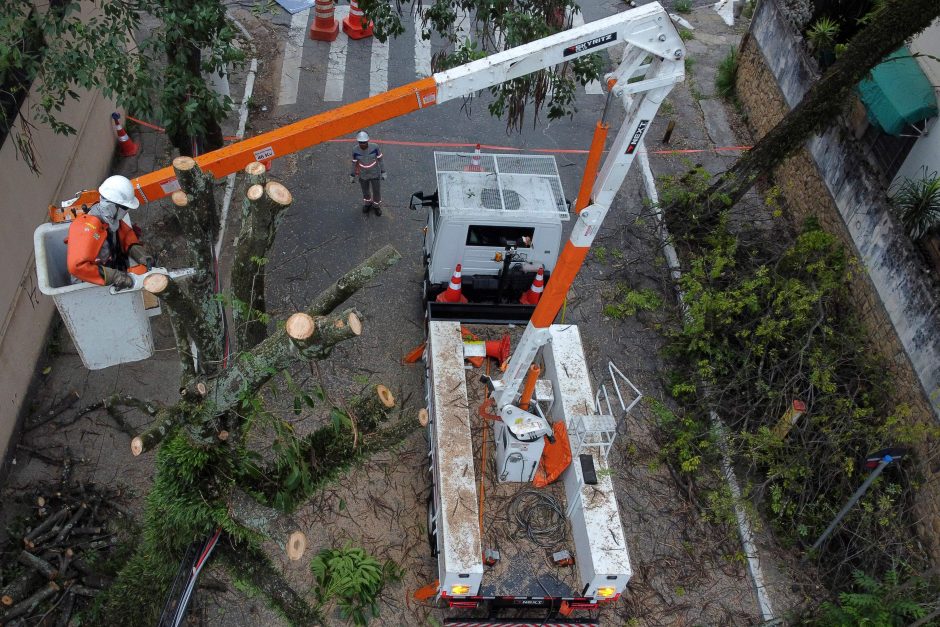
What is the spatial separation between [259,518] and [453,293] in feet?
13.1

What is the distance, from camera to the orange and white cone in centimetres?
938

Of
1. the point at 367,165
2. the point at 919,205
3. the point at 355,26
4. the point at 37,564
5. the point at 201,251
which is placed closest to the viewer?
the point at 201,251

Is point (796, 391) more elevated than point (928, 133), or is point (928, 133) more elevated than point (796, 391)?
point (928, 133)

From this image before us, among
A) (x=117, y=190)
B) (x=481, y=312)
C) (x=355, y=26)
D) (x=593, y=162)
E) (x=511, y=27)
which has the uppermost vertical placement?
(x=593, y=162)

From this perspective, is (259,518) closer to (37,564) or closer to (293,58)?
(37,564)

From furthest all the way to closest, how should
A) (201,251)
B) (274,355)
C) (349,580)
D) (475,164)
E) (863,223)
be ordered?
(863,223) → (475,164) → (349,580) → (201,251) → (274,355)

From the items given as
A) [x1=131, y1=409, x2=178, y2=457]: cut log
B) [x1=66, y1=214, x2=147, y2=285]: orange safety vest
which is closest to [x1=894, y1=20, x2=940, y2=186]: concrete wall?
[x1=131, y1=409, x2=178, y2=457]: cut log

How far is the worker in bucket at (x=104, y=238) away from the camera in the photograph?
7375 millimetres

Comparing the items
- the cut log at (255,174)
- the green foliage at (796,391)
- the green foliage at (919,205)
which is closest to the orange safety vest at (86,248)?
the cut log at (255,174)

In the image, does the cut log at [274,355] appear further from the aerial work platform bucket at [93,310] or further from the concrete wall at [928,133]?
the concrete wall at [928,133]

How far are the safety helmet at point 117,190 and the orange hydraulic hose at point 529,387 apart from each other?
453cm

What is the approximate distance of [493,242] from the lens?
368 inches

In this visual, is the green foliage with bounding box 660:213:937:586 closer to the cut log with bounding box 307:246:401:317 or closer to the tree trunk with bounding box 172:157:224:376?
the cut log with bounding box 307:246:401:317

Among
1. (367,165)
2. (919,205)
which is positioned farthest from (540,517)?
(919,205)
